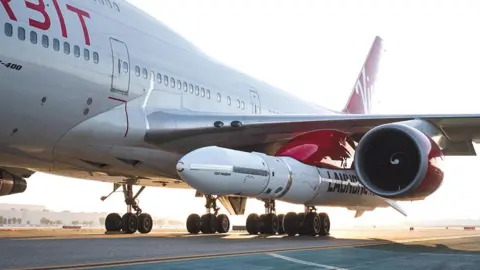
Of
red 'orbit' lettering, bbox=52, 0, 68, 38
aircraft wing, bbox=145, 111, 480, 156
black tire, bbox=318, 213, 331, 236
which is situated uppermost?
red 'orbit' lettering, bbox=52, 0, 68, 38

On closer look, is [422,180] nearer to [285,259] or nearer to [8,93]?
[285,259]

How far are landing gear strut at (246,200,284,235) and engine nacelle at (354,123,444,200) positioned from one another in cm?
398

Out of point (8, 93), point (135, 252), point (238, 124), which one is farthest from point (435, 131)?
point (8, 93)

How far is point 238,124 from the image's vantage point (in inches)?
471

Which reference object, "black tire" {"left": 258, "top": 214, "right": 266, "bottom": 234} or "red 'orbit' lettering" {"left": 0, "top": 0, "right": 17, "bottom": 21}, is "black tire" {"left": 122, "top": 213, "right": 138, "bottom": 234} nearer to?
"black tire" {"left": 258, "top": 214, "right": 266, "bottom": 234}

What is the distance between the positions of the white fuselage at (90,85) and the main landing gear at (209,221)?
2366 millimetres

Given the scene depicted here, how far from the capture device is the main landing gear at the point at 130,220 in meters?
15.1

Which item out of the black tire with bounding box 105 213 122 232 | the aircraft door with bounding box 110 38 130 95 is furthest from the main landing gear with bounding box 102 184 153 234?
the aircraft door with bounding box 110 38 130 95

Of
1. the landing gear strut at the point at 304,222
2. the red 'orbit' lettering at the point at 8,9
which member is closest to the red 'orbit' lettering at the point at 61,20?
the red 'orbit' lettering at the point at 8,9

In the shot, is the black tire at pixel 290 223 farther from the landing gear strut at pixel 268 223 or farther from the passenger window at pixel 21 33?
the passenger window at pixel 21 33

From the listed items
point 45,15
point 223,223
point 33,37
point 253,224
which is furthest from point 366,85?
point 33,37

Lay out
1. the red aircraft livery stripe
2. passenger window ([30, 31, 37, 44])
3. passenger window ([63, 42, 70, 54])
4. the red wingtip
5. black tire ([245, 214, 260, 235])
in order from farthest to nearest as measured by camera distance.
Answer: the red wingtip → black tire ([245, 214, 260, 235]) → passenger window ([63, 42, 70, 54]) → passenger window ([30, 31, 37, 44]) → the red aircraft livery stripe

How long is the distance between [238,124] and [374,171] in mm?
3159

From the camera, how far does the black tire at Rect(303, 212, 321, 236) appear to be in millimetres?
12984
